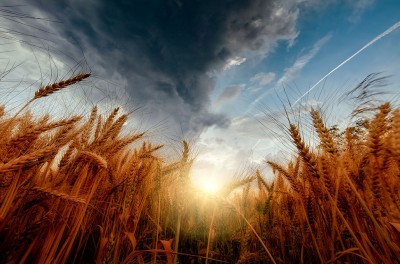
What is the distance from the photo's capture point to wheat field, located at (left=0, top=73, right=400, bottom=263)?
1.65 meters

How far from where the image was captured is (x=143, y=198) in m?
2.74

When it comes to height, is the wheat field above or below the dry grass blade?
below

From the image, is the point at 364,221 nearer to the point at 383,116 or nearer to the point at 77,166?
the point at 383,116

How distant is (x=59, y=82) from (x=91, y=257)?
1885 mm

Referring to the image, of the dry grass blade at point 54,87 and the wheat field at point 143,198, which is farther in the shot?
the dry grass blade at point 54,87

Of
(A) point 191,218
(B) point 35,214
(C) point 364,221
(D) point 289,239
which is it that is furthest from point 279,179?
(B) point 35,214

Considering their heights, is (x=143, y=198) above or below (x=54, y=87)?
below

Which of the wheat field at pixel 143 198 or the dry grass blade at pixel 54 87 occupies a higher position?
the dry grass blade at pixel 54 87

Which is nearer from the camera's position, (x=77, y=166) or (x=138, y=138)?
(x=77, y=166)

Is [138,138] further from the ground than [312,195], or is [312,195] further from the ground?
[138,138]

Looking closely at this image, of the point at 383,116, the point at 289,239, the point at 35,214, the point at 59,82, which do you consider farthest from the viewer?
the point at 289,239

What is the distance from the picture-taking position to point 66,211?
202cm

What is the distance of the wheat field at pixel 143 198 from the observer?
1.65m

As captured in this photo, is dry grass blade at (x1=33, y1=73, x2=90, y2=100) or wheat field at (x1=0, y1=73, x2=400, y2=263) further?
dry grass blade at (x1=33, y1=73, x2=90, y2=100)
